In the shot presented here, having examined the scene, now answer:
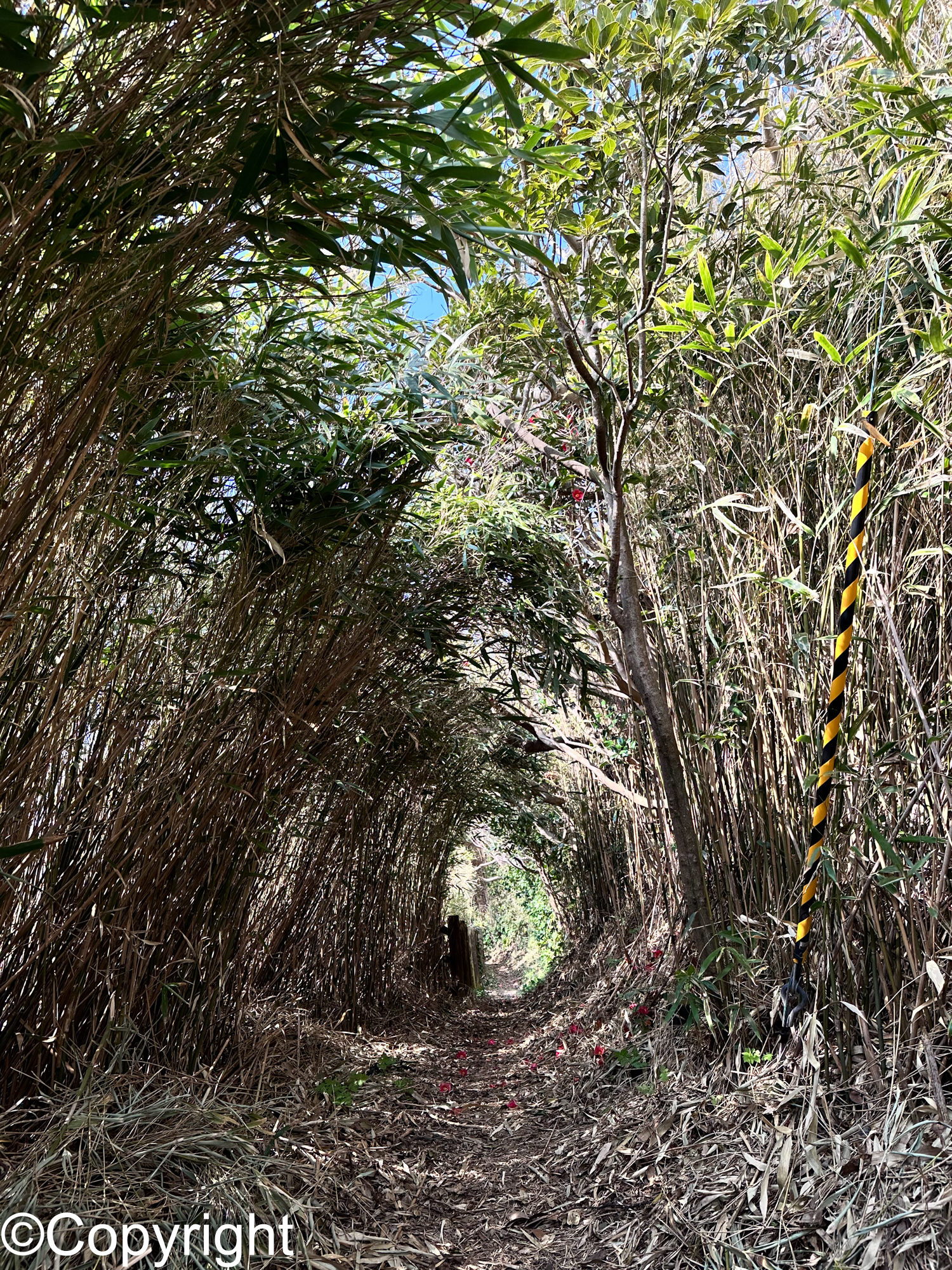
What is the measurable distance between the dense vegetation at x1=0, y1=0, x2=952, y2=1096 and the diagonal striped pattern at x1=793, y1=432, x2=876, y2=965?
2.2 inches

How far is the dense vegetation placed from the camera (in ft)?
3.37

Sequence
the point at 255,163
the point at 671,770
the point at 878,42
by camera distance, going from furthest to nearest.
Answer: the point at 671,770 → the point at 878,42 → the point at 255,163

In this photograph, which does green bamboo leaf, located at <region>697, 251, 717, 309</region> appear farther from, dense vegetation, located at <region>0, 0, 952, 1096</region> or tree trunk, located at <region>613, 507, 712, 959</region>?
tree trunk, located at <region>613, 507, 712, 959</region>

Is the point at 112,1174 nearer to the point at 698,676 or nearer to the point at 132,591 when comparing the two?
the point at 132,591

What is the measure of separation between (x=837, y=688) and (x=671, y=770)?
76 centimetres

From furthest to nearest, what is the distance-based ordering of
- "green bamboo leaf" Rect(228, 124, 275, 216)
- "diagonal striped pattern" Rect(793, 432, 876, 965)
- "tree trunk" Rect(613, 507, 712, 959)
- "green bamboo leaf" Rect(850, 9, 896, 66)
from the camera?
"tree trunk" Rect(613, 507, 712, 959) → "diagonal striped pattern" Rect(793, 432, 876, 965) → "green bamboo leaf" Rect(850, 9, 896, 66) → "green bamboo leaf" Rect(228, 124, 275, 216)

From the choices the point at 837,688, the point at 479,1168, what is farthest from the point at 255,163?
the point at 479,1168

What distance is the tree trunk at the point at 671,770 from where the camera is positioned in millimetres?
2236

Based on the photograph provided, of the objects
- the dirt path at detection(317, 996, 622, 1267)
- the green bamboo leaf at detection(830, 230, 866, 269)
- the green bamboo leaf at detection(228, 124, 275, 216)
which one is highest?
the green bamboo leaf at detection(830, 230, 866, 269)

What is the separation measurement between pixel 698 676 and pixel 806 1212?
123 centimetres

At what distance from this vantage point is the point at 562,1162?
2.37 metres

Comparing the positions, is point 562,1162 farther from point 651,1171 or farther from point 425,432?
point 425,432

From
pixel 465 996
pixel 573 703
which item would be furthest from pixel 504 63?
pixel 465 996

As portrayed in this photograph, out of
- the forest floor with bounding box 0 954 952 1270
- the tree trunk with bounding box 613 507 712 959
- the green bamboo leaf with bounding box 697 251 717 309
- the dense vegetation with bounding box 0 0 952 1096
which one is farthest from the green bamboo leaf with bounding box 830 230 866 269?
the forest floor with bounding box 0 954 952 1270
